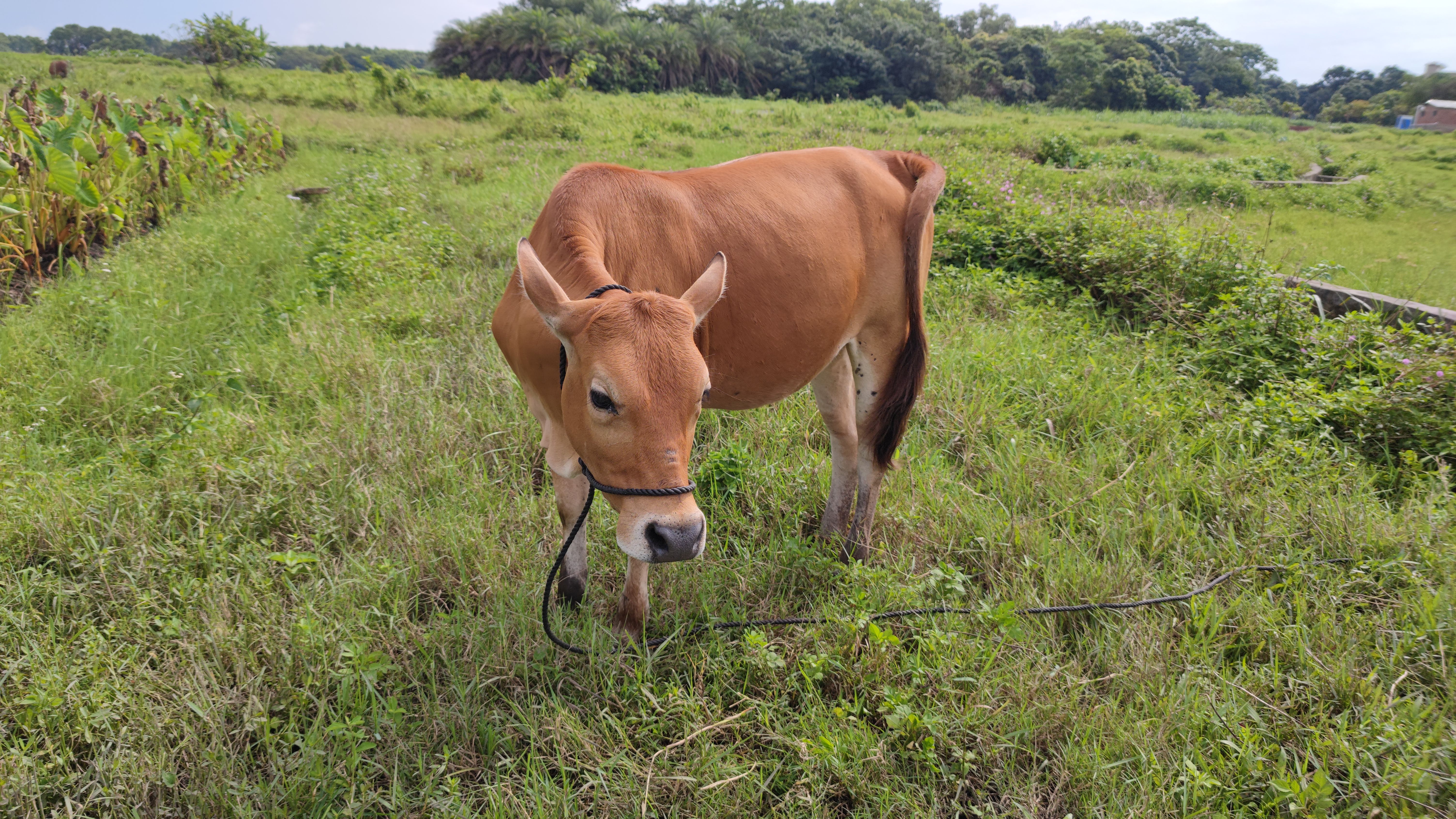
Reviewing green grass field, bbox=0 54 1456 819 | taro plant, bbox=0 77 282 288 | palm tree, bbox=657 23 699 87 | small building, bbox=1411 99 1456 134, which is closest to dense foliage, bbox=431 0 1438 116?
palm tree, bbox=657 23 699 87

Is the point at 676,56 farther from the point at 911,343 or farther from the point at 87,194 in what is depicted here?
the point at 911,343

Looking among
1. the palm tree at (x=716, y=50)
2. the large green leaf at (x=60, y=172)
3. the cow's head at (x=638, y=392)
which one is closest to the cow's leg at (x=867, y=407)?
the cow's head at (x=638, y=392)

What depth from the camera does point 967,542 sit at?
316 centimetres

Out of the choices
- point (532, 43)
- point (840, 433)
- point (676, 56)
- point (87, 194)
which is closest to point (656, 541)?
point (840, 433)

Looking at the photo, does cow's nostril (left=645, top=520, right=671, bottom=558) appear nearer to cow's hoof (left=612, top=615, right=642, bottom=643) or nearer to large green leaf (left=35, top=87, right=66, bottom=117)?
cow's hoof (left=612, top=615, right=642, bottom=643)

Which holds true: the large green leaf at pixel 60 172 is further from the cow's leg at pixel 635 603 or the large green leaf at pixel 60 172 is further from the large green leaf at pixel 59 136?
the cow's leg at pixel 635 603

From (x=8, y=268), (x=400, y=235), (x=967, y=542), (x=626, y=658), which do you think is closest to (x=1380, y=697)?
(x=967, y=542)

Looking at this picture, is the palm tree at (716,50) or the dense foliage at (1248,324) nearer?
the dense foliage at (1248,324)

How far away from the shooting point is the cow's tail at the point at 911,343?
3104 millimetres

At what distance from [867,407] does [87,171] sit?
293 inches

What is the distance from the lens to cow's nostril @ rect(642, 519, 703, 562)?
187 cm

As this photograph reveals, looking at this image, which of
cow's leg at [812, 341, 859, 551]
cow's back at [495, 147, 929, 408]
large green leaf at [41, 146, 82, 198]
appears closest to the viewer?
cow's back at [495, 147, 929, 408]

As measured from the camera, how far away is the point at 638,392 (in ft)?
6.07

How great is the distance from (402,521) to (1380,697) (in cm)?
357
